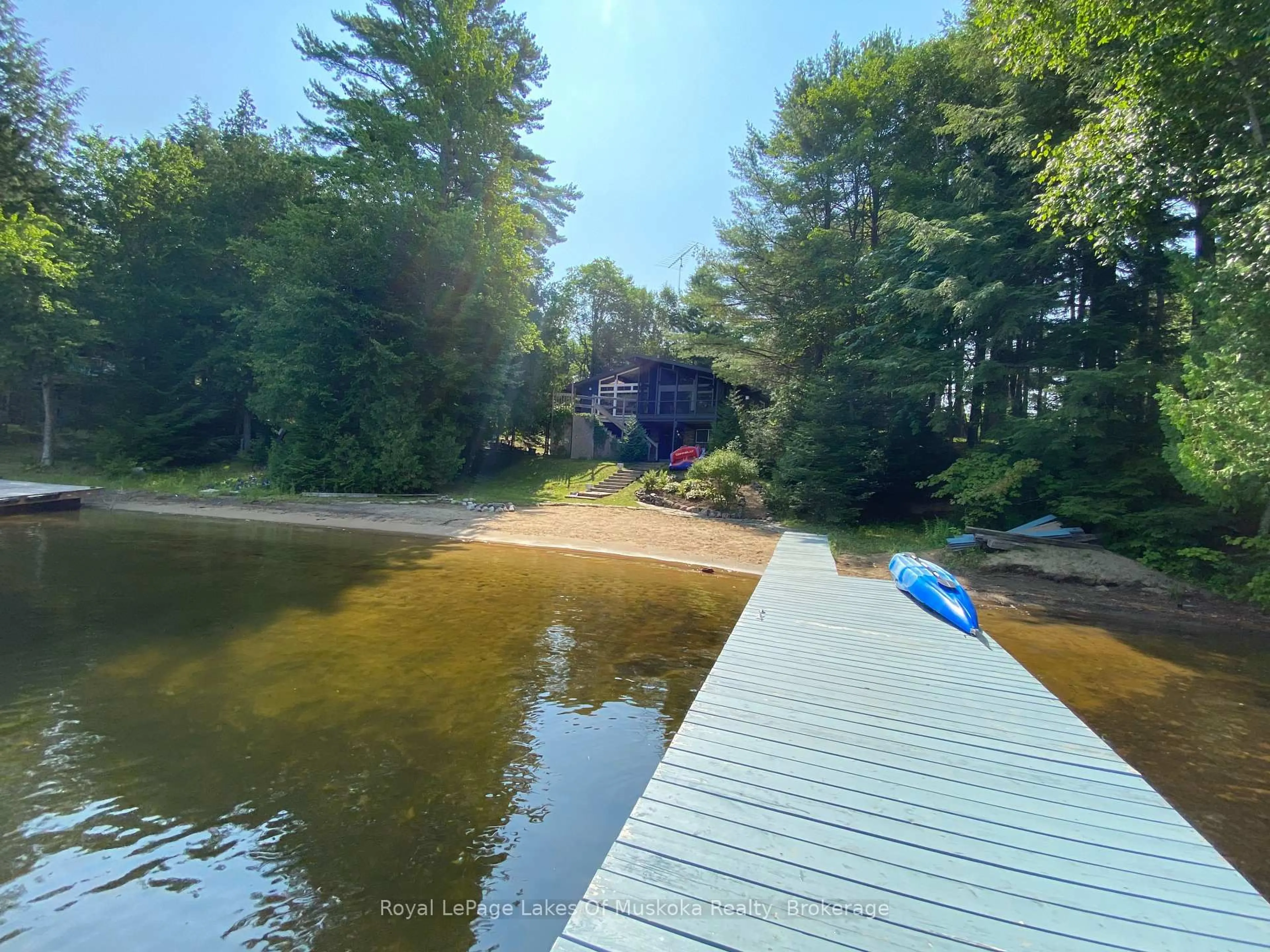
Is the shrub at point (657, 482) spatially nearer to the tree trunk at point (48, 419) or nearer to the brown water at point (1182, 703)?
the brown water at point (1182, 703)

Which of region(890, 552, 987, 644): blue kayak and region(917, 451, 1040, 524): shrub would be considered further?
region(917, 451, 1040, 524): shrub

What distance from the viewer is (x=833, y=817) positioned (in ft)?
8.54

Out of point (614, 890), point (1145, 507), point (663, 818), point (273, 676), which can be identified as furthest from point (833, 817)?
point (1145, 507)

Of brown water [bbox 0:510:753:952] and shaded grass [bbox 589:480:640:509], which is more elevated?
shaded grass [bbox 589:480:640:509]

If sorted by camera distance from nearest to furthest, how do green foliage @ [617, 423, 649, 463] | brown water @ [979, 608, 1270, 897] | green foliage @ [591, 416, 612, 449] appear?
brown water @ [979, 608, 1270, 897], green foliage @ [617, 423, 649, 463], green foliage @ [591, 416, 612, 449]

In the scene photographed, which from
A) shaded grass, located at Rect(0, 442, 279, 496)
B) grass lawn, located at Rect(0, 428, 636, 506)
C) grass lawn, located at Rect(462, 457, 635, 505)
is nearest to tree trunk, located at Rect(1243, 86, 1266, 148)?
grass lawn, located at Rect(0, 428, 636, 506)

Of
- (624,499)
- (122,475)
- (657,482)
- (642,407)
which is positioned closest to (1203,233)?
(657,482)

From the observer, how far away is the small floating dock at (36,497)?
14625 millimetres

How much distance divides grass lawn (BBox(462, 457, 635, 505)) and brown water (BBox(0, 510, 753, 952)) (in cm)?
1049

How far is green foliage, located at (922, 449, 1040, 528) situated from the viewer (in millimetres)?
12484

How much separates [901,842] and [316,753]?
4.00 m

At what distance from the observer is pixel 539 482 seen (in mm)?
22797

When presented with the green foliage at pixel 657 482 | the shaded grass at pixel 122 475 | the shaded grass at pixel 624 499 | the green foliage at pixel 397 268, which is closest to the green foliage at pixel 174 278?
the shaded grass at pixel 122 475

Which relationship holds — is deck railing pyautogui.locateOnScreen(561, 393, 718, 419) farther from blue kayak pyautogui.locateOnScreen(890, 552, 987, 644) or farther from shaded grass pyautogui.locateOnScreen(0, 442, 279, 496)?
blue kayak pyautogui.locateOnScreen(890, 552, 987, 644)
